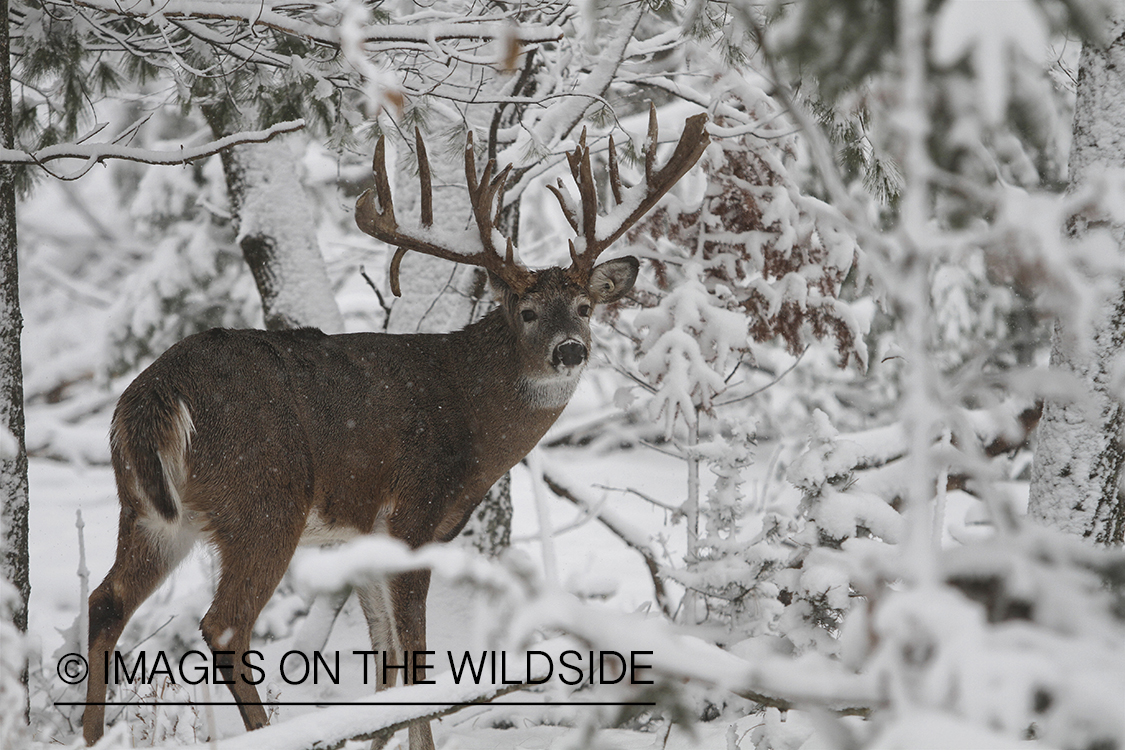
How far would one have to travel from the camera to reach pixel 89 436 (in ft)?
39.1

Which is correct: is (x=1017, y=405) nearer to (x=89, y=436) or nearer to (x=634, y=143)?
(x=634, y=143)

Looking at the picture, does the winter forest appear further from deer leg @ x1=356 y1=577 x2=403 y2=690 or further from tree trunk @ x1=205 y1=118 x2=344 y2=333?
deer leg @ x1=356 y1=577 x2=403 y2=690

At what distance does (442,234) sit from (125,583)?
2.00 metres

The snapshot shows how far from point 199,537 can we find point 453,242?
170 centimetres

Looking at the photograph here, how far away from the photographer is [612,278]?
4.70 m

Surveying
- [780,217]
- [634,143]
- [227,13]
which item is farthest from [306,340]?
[780,217]

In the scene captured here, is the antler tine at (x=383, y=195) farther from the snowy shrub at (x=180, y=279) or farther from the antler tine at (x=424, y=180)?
the snowy shrub at (x=180, y=279)

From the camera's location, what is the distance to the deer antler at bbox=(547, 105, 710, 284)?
4.30 meters

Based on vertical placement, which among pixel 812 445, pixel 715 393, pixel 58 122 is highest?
pixel 58 122

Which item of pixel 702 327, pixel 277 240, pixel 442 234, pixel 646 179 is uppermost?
pixel 277 240

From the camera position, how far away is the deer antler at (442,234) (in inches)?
166

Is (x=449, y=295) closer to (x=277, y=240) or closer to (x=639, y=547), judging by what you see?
(x=277, y=240)

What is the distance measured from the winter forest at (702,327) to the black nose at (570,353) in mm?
418

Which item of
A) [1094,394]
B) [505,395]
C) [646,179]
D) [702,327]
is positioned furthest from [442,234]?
[1094,394]
